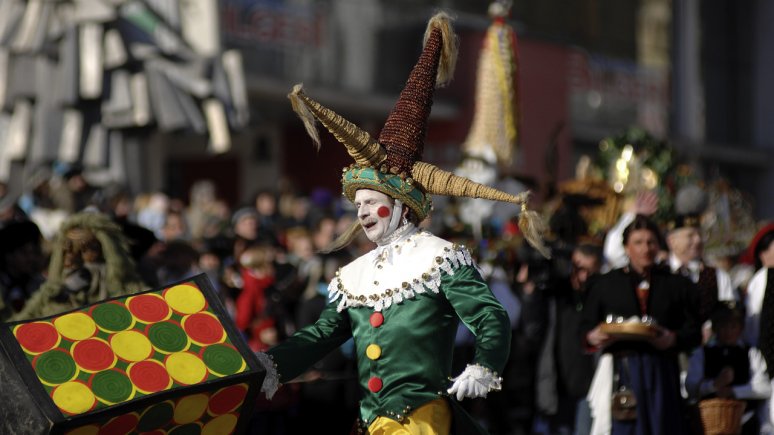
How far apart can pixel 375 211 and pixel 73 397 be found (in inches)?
54.2

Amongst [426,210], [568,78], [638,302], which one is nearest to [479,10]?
[568,78]

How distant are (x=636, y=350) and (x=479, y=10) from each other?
14601mm

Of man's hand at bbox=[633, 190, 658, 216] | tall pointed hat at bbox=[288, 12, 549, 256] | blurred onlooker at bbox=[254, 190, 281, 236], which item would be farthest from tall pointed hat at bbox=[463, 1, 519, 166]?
tall pointed hat at bbox=[288, 12, 549, 256]

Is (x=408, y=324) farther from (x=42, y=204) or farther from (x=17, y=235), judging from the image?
(x=42, y=204)

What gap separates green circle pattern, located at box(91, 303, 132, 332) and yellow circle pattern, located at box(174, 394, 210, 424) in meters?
0.39

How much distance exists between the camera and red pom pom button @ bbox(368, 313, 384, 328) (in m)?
5.59

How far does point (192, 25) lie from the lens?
45.2ft

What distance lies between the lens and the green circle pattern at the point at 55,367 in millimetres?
5039

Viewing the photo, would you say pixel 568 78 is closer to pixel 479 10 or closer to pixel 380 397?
pixel 479 10

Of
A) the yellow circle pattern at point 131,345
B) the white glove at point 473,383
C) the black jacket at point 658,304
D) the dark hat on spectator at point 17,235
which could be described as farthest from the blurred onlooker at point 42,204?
the white glove at point 473,383

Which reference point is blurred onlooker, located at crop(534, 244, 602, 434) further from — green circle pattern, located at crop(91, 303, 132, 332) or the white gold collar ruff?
green circle pattern, located at crop(91, 303, 132, 332)

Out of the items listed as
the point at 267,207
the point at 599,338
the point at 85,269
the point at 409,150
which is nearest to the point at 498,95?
the point at 267,207

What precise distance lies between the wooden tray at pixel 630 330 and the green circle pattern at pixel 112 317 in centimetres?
259

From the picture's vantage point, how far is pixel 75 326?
531 centimetres
